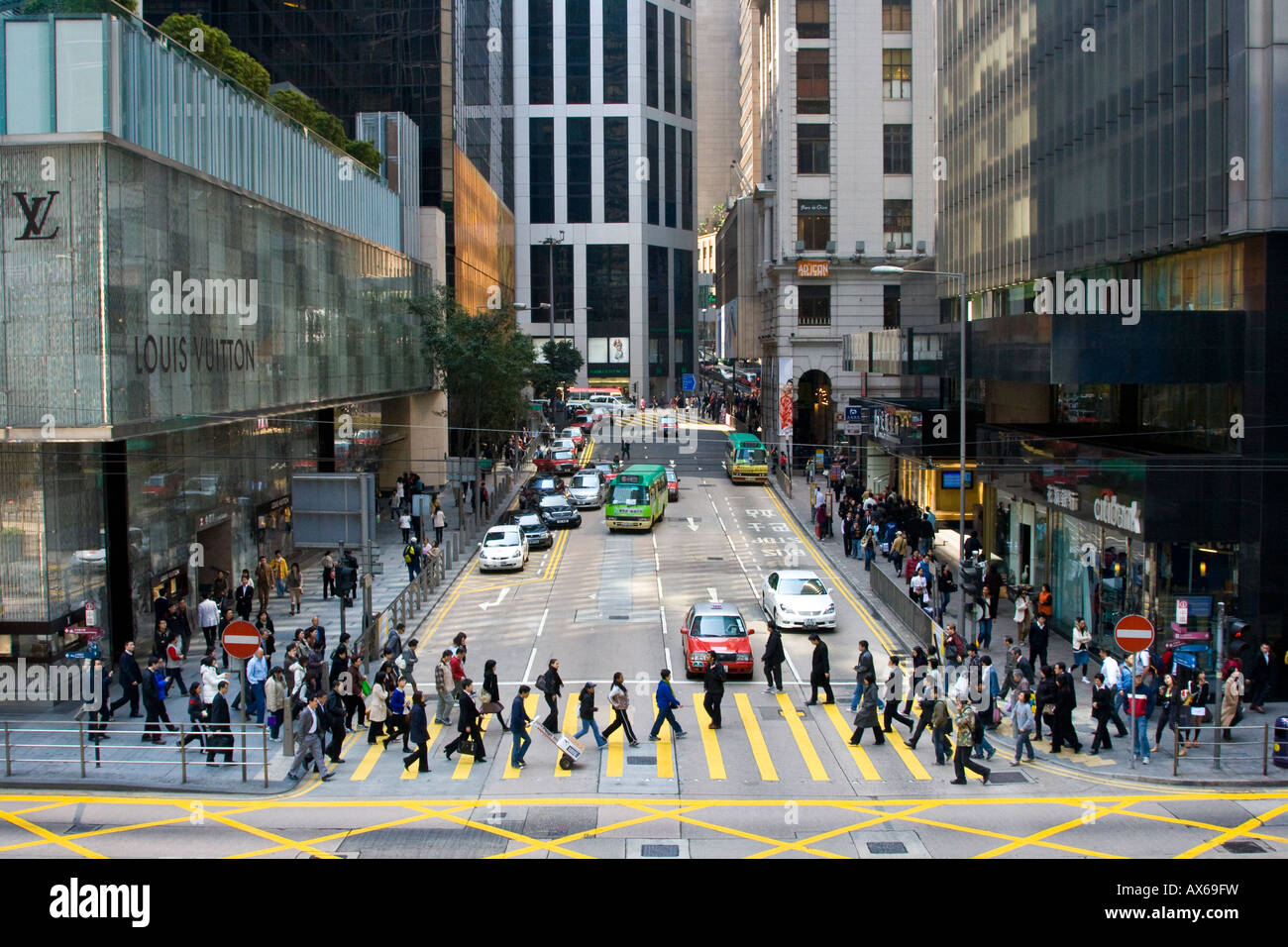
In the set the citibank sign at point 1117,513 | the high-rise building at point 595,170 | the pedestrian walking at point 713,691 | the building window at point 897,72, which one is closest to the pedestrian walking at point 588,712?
the pedestrian walking at point 713,691

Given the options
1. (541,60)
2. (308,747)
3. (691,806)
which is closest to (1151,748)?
(691,806)

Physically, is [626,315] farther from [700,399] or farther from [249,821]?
[249,821]

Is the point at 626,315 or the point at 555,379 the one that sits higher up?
the point at 626,315

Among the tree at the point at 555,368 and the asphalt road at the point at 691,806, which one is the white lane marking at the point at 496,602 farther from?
the tree at the point at 555,368

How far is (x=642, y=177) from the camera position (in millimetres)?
116438

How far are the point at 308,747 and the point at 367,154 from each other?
3581 centimetres

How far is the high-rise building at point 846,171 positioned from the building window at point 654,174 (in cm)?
4922

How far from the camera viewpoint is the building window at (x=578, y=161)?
390 ft

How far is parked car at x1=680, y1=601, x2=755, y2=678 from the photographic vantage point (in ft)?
82.5

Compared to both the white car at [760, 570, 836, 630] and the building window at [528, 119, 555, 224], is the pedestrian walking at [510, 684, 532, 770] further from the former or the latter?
the building window at [528, 119, 555, 224]

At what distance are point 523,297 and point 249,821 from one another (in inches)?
4130

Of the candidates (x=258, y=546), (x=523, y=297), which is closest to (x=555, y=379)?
(x=523, y=297)

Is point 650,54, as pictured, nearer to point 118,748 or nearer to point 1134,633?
→ point 1134,633

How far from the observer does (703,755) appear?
19688 millimetres
